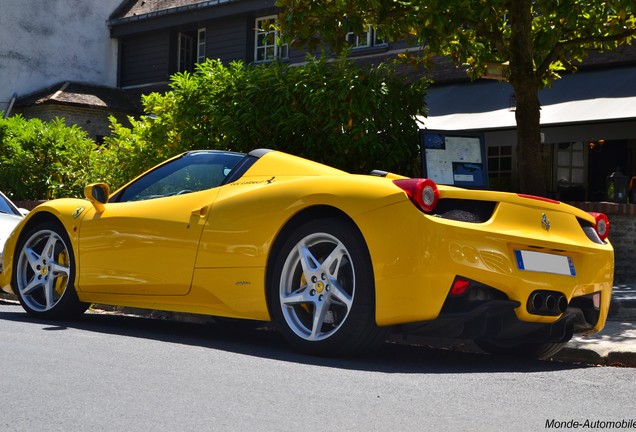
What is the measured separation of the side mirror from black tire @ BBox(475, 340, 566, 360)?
2.89 metres

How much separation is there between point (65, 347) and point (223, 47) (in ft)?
71.4

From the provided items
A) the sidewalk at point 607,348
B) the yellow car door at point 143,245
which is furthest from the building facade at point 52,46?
the sidewalk at point 607,348

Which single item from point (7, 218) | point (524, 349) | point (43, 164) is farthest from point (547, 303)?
point (43, 164)

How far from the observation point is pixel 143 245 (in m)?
7.02

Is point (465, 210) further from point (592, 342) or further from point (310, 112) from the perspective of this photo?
point (310, 112)

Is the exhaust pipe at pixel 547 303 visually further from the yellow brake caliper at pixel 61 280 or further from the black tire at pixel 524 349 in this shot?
the yellow brake caliper at pixel 61 280

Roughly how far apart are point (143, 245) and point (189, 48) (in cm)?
2308

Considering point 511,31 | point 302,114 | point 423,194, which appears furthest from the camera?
point 511,31

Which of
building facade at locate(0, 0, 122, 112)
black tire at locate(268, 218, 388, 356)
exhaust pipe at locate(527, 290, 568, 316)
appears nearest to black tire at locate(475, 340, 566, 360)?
exhaust pipe at locate(527, 290, 568, 316)

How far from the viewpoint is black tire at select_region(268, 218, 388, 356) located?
225 inches

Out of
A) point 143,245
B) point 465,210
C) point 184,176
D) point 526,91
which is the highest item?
point 526,91

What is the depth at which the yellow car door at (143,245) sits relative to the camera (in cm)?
673

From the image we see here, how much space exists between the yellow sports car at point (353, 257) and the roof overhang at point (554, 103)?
31.2 ft

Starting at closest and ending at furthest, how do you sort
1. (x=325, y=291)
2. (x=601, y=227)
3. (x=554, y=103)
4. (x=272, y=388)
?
(x=272, y=388), (x=325, y=291), (x=601, y=227), (x=554, y=103)
